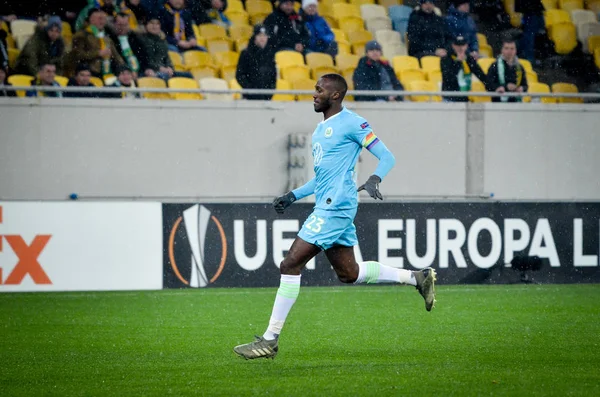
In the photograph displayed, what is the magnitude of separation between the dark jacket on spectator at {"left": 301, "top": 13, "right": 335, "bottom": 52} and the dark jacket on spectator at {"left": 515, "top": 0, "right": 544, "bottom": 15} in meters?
3.92

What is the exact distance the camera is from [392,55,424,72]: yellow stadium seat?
55.6ft

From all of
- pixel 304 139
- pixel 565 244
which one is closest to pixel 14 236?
pixel 304 139

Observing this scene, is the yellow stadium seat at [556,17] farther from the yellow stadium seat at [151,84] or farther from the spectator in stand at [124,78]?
the spectator in stand at [124,78]

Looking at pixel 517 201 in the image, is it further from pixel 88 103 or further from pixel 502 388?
pixel 502 388

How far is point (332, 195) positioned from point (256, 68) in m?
8.47

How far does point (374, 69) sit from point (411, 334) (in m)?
7.66

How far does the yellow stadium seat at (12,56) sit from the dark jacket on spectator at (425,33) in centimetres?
601

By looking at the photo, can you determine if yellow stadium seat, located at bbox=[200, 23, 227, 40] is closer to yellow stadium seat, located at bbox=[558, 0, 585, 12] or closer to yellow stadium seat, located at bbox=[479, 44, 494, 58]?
yellow stadium seat, located at bbox=[479, 44, 494, 58]

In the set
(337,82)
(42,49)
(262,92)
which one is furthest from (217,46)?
(337,82)

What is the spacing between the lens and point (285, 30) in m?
16.3

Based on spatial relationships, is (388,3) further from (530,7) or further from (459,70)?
(459,70)

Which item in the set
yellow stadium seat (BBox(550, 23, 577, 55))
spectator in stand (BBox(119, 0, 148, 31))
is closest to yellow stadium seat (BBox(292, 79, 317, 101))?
spectator in stand (BBox(119, 0, 148, 31))

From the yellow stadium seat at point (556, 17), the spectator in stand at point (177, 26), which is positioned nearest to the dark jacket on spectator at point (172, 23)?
the spectator in stand at point (177, 26)

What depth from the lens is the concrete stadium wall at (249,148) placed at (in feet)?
47.5
